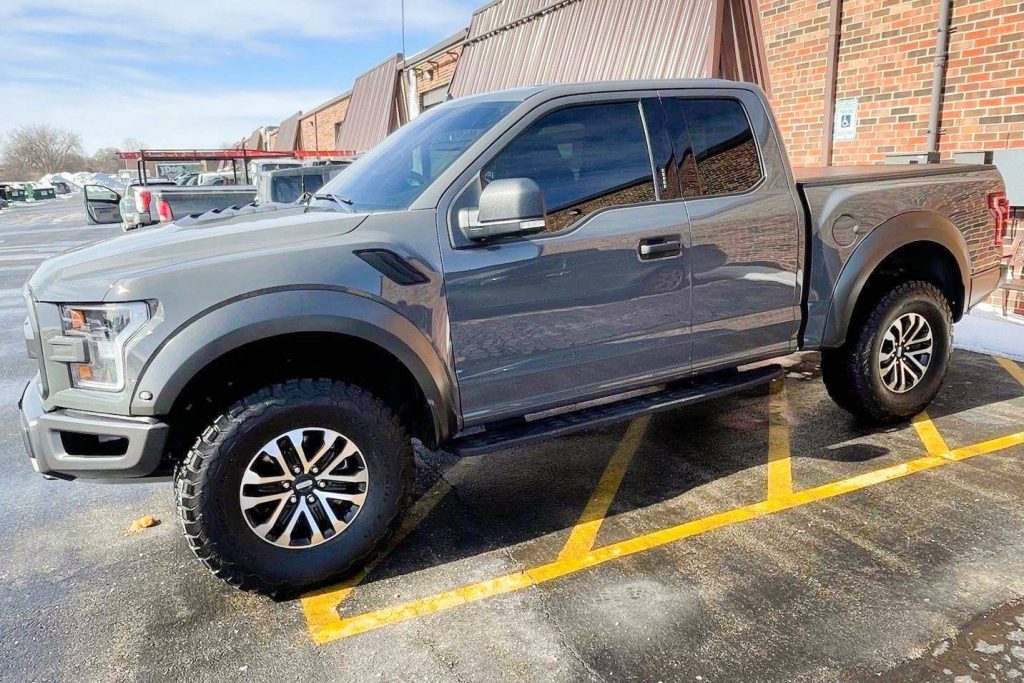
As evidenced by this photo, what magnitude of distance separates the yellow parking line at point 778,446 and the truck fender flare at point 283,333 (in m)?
1.91

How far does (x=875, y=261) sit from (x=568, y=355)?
6.72 ft

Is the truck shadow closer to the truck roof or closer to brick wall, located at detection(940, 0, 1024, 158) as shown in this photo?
the truck roof

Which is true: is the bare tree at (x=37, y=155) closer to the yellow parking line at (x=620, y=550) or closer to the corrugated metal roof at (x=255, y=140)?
the corrugated metal roof at (x=255, y=140)

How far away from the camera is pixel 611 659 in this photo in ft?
8.29

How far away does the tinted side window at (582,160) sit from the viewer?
332cm

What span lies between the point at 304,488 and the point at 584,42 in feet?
40.0

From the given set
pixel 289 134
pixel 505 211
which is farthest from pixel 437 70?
pixel 289 134

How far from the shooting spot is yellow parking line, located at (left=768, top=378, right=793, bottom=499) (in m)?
3.88

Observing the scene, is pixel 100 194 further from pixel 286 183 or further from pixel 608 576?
pixel 608 576

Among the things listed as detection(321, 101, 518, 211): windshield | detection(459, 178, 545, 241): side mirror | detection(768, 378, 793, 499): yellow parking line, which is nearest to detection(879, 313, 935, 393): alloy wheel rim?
detection(768, 378, 793, 499): yellow parking line

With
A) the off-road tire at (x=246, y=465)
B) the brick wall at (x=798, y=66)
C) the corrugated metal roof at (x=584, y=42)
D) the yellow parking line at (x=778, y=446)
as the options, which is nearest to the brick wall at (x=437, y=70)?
the corrugated metal roof at (x=584, y=42)

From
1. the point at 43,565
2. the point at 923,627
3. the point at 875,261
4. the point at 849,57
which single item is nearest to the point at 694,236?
the point at 875,261

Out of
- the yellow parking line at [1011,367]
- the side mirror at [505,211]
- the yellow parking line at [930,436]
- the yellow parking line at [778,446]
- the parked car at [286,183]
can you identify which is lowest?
the yellow parking line at [778,446]

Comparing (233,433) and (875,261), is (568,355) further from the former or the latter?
(875,261)
